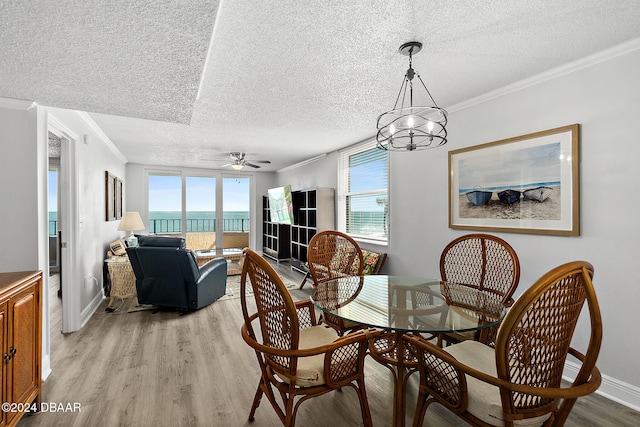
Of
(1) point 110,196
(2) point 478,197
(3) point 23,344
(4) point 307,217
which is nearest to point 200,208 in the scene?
(1) point 110,196

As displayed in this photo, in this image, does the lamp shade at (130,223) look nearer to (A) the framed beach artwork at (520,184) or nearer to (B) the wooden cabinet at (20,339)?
(B) the wooden cabinet at (20,339)

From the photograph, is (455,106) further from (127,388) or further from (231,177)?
(231,177)

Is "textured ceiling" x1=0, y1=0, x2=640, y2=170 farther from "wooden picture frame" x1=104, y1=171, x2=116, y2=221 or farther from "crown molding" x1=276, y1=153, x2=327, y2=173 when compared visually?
"crown molding" x1=276, y1=153, x2=327, y2=173

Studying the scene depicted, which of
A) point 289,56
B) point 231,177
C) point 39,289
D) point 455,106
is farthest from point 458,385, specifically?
point 231,177

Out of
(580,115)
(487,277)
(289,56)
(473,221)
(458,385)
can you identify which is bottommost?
(458,385)

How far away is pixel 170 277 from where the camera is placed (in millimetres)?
3637

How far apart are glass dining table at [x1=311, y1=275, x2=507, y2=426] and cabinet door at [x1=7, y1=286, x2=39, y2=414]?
1.63m

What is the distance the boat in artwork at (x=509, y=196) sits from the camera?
261cm

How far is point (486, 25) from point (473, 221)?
174cm

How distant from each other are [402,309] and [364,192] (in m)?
3.12

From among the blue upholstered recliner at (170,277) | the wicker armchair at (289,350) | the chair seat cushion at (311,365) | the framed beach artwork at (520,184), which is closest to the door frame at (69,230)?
the blue upholstered recliner at (170,277)

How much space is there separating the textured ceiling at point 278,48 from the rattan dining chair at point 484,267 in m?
1.34

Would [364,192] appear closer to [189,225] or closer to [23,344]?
[23,344]

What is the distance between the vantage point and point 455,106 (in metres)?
3.14
